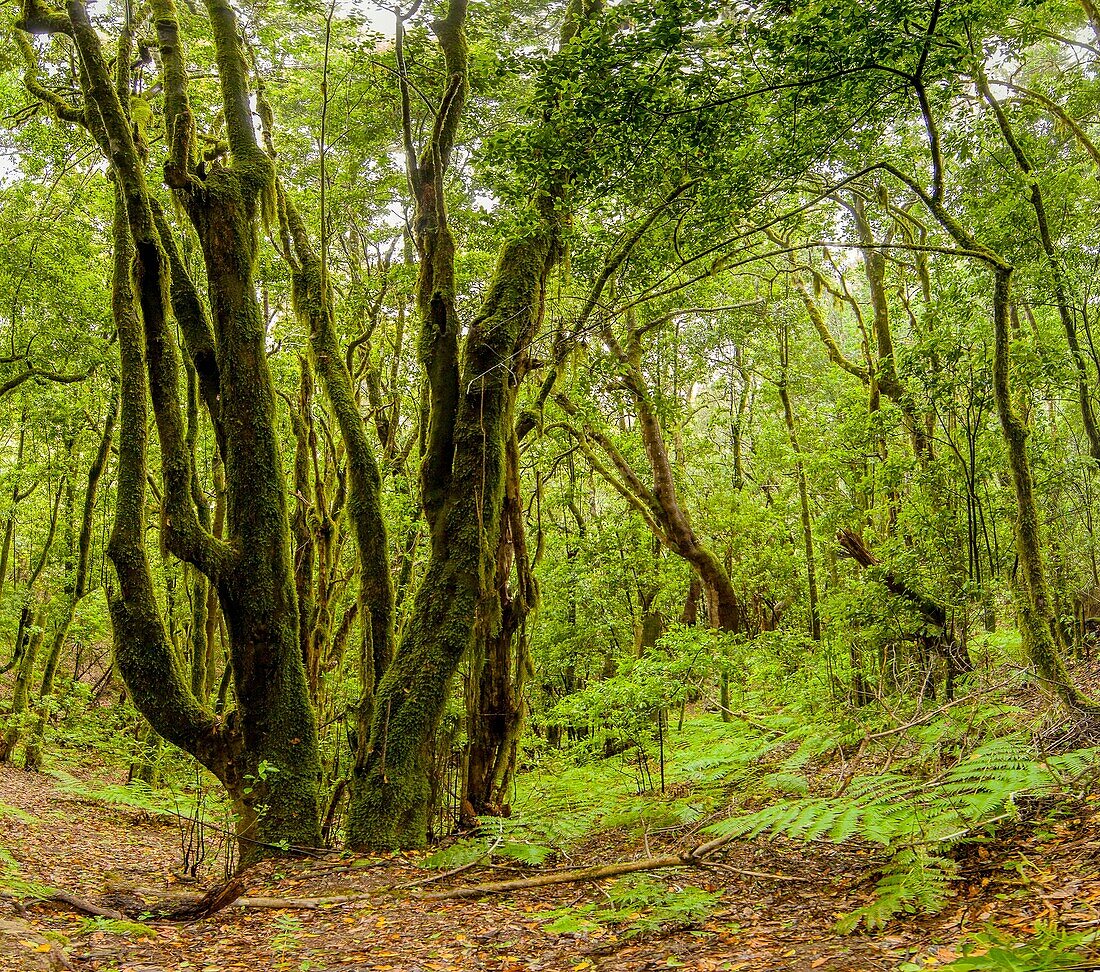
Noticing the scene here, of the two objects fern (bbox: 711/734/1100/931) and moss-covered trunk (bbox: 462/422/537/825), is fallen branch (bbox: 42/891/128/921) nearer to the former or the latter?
moss-covered trunk (bbox: 462/422/537/825)

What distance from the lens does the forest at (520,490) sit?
4.71m

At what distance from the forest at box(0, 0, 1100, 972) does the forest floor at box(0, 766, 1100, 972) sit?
0.04 metres

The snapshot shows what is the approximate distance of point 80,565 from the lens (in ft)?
43.2

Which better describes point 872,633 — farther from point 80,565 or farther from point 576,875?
point 80,565

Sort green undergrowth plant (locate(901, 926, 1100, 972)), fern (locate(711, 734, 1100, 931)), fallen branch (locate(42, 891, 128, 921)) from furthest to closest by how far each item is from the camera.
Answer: fallen branch (locate(42, 891, 128, 921)) < fern (locate(711, 734, 1100, 931)) < green undergrowth plant (locate(901, 926, 1100, 972))

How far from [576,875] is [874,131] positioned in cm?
635

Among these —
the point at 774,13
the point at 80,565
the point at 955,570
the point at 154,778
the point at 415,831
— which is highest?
the point at 774,13

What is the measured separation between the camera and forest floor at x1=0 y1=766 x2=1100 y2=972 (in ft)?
12.0

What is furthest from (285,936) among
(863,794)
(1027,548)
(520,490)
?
(1027,548)

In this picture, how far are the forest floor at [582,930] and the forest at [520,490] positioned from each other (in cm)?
4

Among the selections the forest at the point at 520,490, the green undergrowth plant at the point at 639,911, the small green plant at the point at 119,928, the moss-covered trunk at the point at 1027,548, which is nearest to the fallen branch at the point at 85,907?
the forest at the point at 520,490

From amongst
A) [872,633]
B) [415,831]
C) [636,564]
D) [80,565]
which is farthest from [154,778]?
[872,633]

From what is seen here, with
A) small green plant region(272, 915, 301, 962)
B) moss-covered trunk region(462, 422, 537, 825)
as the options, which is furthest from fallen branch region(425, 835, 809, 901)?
moss-covered trunk region(462, 422, 537, 825)

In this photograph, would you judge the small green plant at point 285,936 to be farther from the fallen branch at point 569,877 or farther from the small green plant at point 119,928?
the fallen branch at point 569,877
